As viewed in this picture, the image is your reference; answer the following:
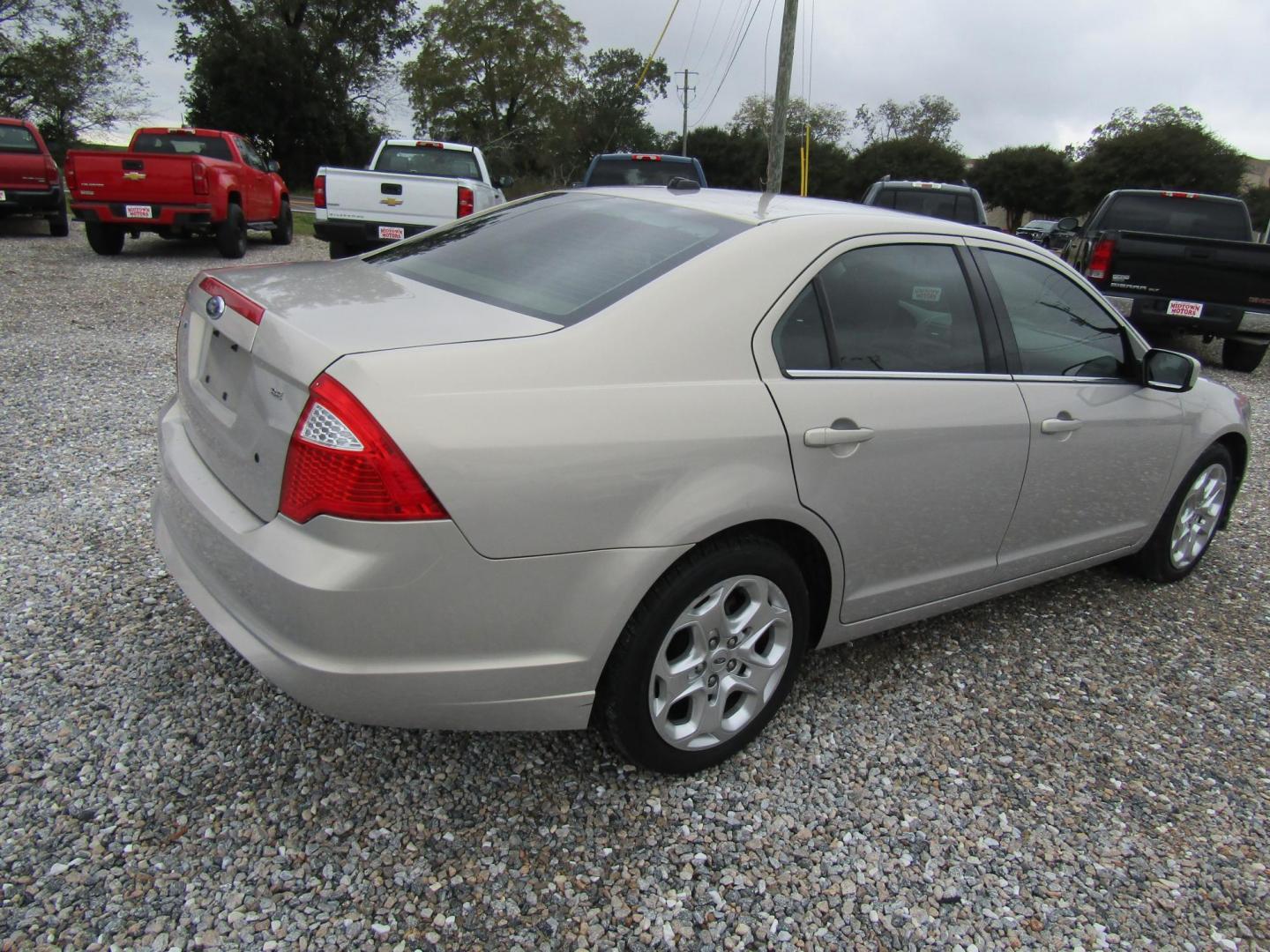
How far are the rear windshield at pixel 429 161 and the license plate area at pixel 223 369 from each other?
10.9 metres

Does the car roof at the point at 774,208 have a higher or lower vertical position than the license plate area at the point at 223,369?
higher

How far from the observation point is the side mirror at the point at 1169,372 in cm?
347

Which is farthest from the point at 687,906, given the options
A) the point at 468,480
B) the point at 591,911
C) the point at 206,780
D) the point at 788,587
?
the point at 206,780

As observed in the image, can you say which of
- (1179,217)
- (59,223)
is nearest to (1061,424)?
(1179,217)

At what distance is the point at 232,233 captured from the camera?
474 inches

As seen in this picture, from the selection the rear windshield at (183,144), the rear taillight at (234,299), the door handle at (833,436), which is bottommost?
the door handle at (833,436)

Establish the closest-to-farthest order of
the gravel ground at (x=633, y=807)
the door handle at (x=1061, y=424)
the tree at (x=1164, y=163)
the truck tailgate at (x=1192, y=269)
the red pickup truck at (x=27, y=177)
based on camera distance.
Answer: the gravel ground at (x=633, y=807) < the door handle at (x=1061, y=424) < the truck tailgate at (x=1192, y=269) < the red pickup truck at (x=27, y=177) < the tree at (x=1164, y=163)

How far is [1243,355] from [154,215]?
1288cm

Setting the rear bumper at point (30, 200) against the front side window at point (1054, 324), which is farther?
the rear bumper at point (30, 200)

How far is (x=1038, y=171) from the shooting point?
182ft

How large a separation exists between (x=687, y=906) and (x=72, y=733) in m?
1.72

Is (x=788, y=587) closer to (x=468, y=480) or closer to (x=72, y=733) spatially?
(x=468, y=480)

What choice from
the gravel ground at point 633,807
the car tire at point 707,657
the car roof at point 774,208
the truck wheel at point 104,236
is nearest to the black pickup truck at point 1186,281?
the gravel ground at point 633,807

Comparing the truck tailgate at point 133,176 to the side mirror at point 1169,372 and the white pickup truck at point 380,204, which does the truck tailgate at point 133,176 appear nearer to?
the white pickup truck at point 380,204
